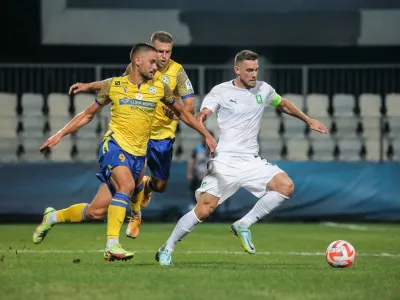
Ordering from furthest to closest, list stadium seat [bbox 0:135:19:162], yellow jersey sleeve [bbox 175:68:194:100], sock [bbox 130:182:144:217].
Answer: stadium seat [bbox 0:135:19:162]
sock [bbox 130:182:144:217]
yellow jersey sleeve [bbox 175:68:194:100]

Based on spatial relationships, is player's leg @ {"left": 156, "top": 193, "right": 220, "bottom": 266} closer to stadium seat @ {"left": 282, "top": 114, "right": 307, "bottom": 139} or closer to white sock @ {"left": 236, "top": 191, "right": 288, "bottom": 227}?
white sock @ {"left": 236, "top": 191, "right": 288, "bottom": 227}

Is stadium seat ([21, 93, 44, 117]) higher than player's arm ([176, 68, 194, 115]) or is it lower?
lower

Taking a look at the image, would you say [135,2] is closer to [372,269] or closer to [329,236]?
[329,236]

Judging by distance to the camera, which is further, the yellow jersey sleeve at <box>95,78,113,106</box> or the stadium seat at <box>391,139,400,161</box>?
the stadium seat at <box>391,139,400,161</box>

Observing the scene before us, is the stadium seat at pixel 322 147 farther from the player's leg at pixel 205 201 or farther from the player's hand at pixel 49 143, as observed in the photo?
the player's hand at pixel 49 143

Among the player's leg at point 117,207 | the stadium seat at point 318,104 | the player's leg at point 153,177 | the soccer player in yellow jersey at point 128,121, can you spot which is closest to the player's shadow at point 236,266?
the player's leg at point 117,207

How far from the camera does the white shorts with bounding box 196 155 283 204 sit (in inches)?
471

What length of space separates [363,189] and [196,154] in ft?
10.5

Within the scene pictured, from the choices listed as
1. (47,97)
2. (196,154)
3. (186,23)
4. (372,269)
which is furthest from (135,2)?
(372,269)

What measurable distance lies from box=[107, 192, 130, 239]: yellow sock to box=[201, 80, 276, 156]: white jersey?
5.40 ft

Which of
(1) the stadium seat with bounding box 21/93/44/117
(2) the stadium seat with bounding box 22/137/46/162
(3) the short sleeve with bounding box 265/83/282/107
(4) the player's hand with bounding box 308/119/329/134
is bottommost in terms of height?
(2) the stadium seat with bounding box 22/137/46/162

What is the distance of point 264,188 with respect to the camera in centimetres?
1233

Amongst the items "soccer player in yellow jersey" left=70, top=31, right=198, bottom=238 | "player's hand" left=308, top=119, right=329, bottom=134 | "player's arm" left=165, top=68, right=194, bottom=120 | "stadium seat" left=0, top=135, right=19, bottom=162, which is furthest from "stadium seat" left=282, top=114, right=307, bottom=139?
"player's hand" left=308, top=119, right=329, bottom=134

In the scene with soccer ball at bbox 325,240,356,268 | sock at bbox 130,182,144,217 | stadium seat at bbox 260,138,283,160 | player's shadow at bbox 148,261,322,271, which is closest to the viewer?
player's shadow at bbox 148,261,322,271
